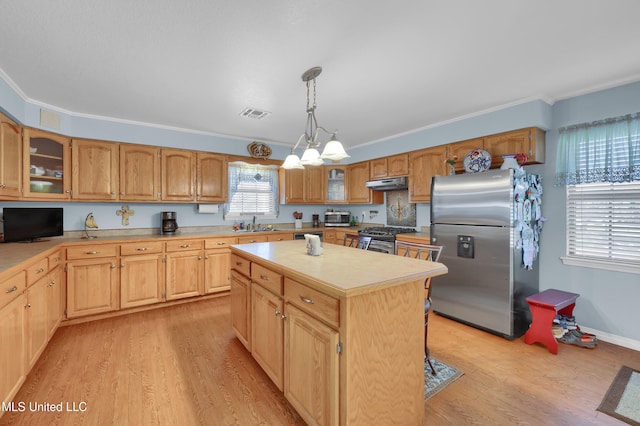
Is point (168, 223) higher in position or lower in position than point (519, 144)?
lower

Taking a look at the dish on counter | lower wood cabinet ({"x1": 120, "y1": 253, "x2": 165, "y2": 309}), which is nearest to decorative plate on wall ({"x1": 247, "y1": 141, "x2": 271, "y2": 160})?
lower wood cabinet ({"x1": 120, "y1": 253, "x2": 165, "y2": 309})

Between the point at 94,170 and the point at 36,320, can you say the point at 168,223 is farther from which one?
the point at 36,320

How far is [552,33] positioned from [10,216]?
487cm

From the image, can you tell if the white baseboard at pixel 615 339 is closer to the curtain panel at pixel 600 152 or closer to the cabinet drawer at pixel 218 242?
the curtain panel at pixel 600 152

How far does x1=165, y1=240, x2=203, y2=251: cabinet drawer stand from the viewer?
368 cm

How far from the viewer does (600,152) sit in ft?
9.16

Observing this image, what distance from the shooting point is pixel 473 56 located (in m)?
2.17

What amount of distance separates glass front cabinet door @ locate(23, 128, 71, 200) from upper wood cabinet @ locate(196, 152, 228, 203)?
147 cm

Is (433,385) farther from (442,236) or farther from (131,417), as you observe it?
(131,417)

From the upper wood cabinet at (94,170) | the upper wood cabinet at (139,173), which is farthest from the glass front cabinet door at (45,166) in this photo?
the upper wood cabinet at (139,173)

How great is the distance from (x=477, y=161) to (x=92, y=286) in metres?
4.67

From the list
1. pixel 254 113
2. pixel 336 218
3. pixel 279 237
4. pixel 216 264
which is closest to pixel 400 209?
pixel 336 218

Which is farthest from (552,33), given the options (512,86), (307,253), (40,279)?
(40,279)

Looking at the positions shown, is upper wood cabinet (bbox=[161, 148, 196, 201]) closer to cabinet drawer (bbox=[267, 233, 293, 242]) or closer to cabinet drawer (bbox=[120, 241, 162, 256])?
cabinet drawer (bbox=[120, 241, 162, 256])
